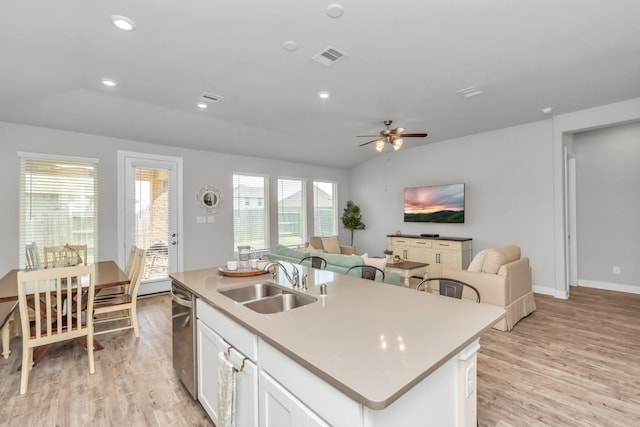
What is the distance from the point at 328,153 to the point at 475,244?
12.2 feet

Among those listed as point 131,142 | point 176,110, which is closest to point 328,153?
point 176,110

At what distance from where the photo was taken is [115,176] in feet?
15.7

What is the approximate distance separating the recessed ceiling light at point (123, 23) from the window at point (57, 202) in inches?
119

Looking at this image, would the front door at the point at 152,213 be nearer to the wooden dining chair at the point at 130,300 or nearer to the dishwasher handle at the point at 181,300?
the wooden dining chair at the point at 130,300

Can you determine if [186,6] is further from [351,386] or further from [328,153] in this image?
[328,153]

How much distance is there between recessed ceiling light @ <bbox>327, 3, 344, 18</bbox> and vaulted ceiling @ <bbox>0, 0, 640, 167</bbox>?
0.09 ft

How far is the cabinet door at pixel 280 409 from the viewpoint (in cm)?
110

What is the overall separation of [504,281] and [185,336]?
338cm

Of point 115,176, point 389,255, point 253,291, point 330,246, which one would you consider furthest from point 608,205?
point 115,176

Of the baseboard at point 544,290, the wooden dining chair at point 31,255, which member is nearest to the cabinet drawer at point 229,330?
the wooden dining chair at point 31,255

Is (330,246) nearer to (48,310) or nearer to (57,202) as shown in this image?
(57,202)

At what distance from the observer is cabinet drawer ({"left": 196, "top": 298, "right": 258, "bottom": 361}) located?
144 centimetres

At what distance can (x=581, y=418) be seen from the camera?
6.61 feet

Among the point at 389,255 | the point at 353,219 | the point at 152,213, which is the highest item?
the point at 152,213
